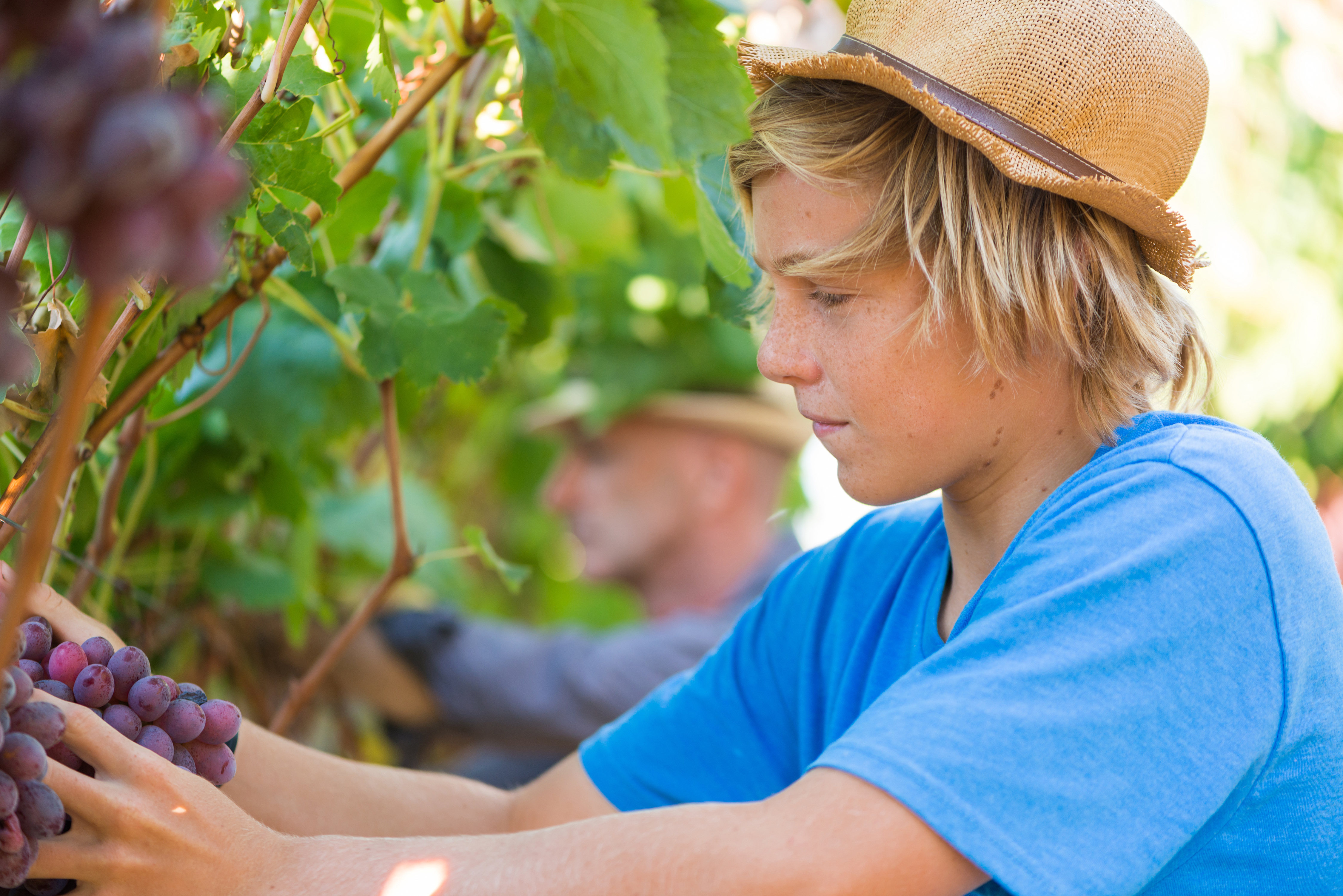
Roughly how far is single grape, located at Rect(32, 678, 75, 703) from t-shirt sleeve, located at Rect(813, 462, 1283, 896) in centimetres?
46

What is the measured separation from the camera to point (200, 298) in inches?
37.3

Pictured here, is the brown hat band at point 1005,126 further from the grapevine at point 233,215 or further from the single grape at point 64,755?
the single grape at point 64,755

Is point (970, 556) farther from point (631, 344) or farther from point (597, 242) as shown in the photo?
point (631, 344)

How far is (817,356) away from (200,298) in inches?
20.7

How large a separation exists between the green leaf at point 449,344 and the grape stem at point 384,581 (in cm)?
6

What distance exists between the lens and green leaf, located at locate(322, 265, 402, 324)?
1001mm

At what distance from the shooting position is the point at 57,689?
0.66 m

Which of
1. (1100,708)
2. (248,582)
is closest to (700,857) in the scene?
(1100,708)

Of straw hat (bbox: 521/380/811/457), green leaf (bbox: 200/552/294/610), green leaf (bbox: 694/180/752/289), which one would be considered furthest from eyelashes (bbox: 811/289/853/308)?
straw hat (bbox: 521/380/811/457)

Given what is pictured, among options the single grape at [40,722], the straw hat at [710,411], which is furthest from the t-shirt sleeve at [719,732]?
the straw hat at [710,411]

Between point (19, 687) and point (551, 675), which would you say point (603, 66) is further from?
point (551, 675)

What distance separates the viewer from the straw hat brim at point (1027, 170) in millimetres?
826

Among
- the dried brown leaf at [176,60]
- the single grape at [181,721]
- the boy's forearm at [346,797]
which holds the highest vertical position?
the dried brown leaf at [176,60]

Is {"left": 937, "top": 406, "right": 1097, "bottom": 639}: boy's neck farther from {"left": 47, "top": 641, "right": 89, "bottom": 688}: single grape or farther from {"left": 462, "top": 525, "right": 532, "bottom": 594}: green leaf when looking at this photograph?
{"left": 47, "top": 641, "right": 89, "bottom": 688}: single grape
